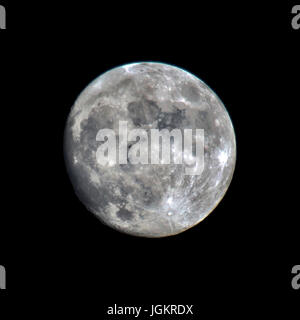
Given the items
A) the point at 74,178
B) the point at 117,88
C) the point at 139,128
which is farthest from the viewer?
the point at 74,178

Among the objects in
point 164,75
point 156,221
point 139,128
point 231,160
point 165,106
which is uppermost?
point 164,75

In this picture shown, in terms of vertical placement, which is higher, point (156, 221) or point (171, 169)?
point (171, 169)

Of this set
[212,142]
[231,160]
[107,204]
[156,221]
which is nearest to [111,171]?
[107,204]

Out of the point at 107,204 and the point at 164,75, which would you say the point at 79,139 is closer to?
the point at 107,204

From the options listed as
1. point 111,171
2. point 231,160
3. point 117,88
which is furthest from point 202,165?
point 117,88

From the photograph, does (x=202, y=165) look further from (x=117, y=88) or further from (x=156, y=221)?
(x=117, y=88)

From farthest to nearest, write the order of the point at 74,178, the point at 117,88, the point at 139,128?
1. the point at 74,178
2. the point at 117,88
3. the point at 139,128

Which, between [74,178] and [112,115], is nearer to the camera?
[112,115]
